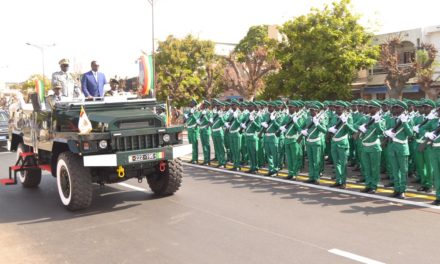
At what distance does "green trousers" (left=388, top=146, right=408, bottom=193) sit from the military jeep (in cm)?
377

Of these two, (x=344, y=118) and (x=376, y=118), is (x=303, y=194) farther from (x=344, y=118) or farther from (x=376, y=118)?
(x=376, y=118)

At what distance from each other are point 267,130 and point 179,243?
5406 millimetres

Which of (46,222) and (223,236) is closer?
(223,236)

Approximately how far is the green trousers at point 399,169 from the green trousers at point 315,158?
167cm

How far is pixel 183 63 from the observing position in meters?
33.7

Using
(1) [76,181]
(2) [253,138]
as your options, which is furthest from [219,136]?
(1) [76,181]

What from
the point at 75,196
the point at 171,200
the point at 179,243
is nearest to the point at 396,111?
the point at 171,200

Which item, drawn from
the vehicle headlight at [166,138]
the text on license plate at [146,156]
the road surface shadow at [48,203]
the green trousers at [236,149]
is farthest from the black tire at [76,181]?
the green trousers at [236,149]

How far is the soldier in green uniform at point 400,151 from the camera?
786 centimetres

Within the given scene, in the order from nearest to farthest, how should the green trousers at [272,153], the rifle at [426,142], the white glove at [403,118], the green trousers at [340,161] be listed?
the rifle at [426,142]
the white glove at [403,118]
the green trousers at [340,161]
the green trousers at [272,153]

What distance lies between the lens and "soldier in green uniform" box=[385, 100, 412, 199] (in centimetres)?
786

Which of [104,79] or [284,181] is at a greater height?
[104,79]

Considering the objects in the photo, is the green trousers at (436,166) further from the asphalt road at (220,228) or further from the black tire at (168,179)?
the black tire at (168,179)

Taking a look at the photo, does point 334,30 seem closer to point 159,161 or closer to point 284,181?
point 284,181
